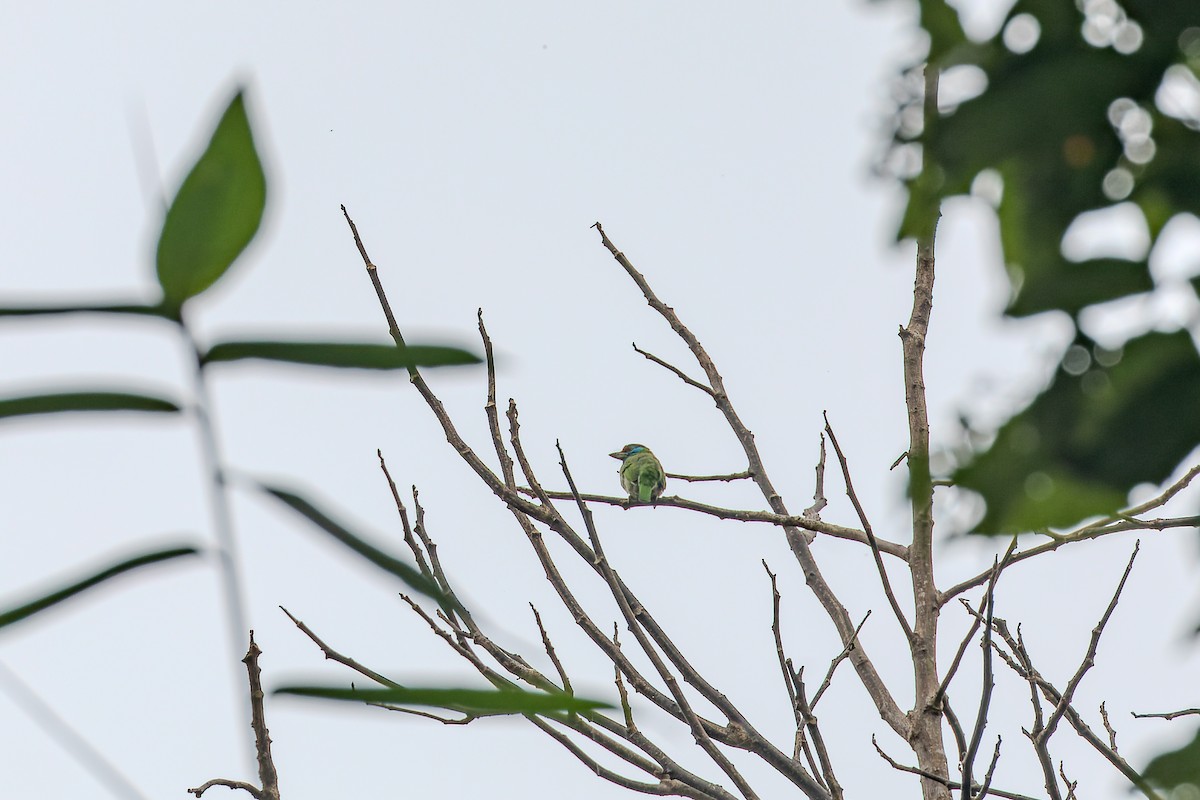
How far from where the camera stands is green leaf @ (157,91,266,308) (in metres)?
0.76

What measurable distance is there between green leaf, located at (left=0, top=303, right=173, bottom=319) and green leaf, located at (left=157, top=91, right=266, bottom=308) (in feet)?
0.04

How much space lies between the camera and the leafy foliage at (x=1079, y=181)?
0.91 meters

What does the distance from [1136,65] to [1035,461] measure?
13.3 inches

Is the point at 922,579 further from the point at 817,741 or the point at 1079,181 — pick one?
the point at 1079,181

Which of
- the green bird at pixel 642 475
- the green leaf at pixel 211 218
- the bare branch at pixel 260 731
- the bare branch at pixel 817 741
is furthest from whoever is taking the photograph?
the green bird at pixel 642 475

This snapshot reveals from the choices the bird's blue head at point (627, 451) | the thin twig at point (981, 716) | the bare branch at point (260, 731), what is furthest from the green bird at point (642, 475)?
the bare branch at point (260, 731)

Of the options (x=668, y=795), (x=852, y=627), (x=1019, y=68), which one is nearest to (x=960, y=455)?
(x=1019, y=68)

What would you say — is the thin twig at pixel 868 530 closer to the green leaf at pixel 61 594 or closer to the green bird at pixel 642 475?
the green leaf at pixel 61 594

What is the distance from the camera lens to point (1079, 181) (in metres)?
0.94

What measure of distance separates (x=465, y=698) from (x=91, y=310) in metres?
0.38

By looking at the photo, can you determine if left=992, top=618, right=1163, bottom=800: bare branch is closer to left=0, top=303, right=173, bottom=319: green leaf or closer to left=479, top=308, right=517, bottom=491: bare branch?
left=479, top=308, right=517, bottom=491: bare branch

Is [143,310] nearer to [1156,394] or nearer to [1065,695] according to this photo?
[1156,394]

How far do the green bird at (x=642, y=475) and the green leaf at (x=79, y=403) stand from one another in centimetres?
764

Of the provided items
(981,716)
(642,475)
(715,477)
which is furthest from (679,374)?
(642,475)
